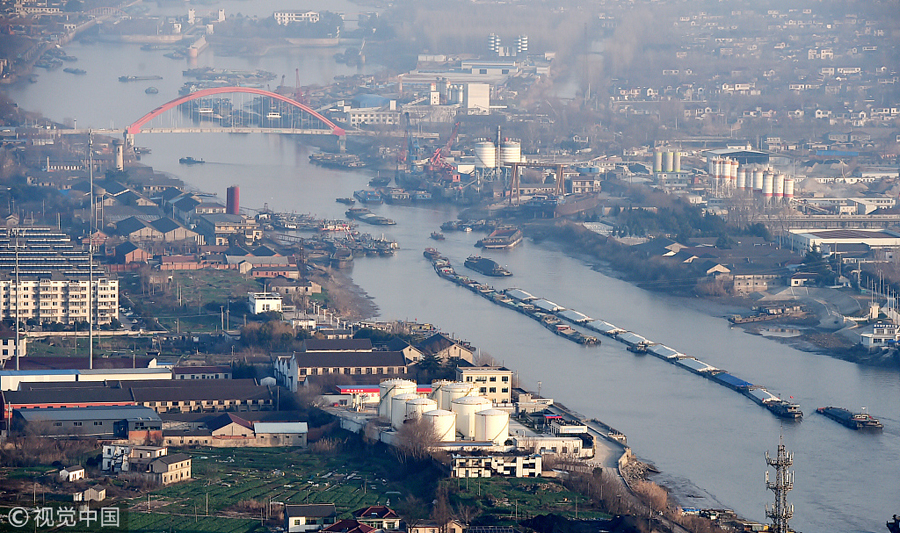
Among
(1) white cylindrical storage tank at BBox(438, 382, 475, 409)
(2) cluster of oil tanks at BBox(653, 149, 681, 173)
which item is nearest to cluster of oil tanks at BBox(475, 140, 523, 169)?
(2) cluster of oil tanks at BBox(653, 149, 681, 173)

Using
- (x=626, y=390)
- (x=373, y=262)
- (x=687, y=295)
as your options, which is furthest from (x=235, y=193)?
(x=626, y=390)

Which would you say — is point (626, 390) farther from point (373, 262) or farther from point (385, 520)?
point (373, 262)

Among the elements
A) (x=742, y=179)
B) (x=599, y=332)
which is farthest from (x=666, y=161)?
(x=599, y=332)

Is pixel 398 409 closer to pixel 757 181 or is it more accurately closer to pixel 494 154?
pixel 757 181

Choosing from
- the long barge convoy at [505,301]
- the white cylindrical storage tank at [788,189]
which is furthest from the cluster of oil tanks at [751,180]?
the long barge convoy at [505,301]

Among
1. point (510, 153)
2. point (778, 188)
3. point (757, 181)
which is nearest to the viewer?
point (778, 188)
